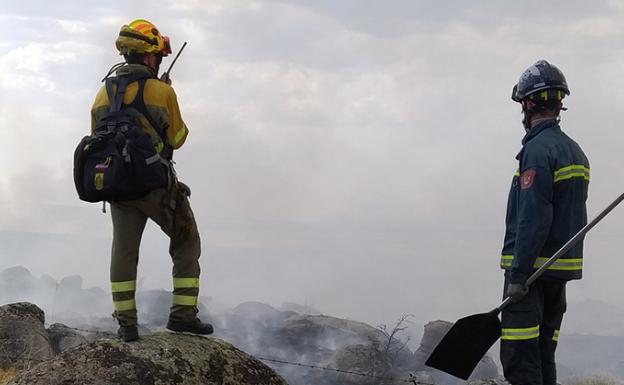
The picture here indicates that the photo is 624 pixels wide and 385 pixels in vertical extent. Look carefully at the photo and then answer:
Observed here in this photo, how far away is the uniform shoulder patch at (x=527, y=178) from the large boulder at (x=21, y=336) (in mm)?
7019

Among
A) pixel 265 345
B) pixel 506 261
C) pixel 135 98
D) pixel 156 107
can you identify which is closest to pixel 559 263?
pixel 506 261

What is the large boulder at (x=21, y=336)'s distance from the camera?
9062 millimetres

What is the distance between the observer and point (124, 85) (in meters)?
4.30

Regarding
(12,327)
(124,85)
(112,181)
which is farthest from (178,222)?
(12,327)

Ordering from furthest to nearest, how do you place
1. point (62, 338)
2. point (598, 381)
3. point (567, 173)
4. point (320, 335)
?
point (320, 335) < point (62, 338) < point (598, 381) < point (567, 173)

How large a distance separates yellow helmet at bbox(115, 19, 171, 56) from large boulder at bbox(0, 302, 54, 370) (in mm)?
5650

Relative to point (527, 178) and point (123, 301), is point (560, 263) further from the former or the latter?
point (123, 301)

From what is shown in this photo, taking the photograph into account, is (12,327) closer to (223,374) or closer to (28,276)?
(223,374)

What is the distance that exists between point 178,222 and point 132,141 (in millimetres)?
653

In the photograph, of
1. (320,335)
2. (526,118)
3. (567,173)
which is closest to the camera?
(567,173)

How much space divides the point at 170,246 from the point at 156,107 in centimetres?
96

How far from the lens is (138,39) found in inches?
176

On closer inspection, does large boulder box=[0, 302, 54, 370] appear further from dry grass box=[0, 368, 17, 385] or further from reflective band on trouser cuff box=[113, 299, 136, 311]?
reflective band on trouser cuff box=[113, 299, 136, 311]

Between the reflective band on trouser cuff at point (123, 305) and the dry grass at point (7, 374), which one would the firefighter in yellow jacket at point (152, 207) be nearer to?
the reflective band on trouser cuff at point (123, 305)
